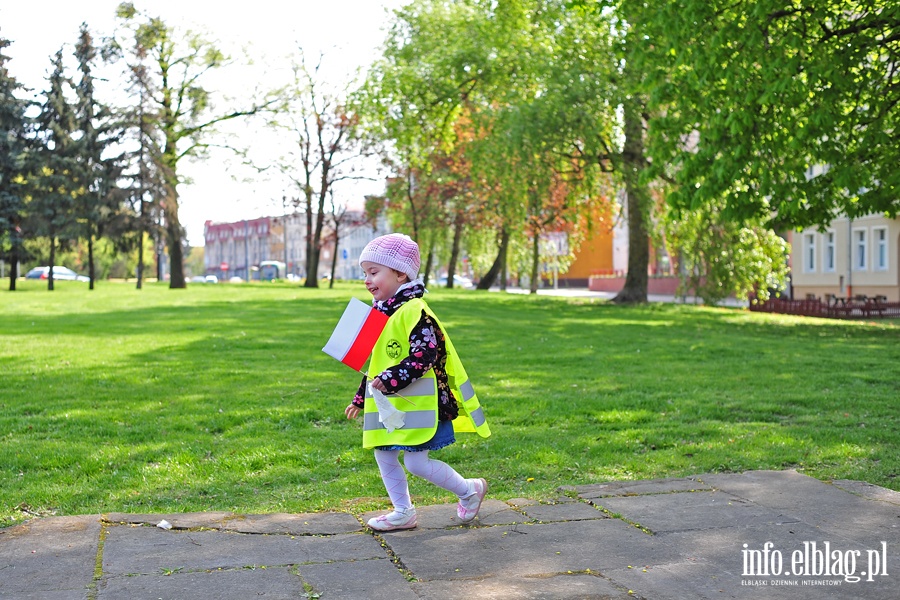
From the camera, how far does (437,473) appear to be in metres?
5.40

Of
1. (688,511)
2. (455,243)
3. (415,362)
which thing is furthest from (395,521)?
(455,243)

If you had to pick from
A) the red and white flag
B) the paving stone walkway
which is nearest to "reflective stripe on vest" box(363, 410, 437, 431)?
the red and white flag

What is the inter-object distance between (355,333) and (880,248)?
152 feet

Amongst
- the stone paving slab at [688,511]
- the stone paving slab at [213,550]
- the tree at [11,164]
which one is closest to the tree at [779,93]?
the stone paving slab at [688,511]

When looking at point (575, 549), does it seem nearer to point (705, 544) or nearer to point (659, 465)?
point (705, 544)

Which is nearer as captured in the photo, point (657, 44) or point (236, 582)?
point (236, 582)

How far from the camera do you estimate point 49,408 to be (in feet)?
31.6

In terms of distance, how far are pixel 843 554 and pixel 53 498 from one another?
4501 mm

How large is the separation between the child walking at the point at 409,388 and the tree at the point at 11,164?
4609 centimetres

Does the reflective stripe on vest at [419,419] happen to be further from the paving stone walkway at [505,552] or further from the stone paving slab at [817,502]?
the stone paving slab at [817,502]

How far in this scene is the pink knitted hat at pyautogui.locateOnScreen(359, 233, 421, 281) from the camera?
A: 5.34 m

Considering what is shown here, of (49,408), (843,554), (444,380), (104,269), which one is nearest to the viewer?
(843,554)

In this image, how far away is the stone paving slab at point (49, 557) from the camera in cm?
417

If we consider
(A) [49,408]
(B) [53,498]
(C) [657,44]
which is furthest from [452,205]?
(B) [53,498]
